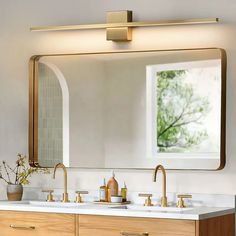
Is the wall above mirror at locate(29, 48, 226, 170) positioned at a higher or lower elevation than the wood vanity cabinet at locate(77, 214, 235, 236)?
higher

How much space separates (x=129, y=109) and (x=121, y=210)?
0.80 metres

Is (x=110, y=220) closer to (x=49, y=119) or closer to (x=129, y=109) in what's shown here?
(x=129, y=109)

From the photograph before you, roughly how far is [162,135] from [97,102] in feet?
1.60

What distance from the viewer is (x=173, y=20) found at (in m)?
4.40

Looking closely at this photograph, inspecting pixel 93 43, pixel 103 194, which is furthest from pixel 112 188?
pixel 93 43

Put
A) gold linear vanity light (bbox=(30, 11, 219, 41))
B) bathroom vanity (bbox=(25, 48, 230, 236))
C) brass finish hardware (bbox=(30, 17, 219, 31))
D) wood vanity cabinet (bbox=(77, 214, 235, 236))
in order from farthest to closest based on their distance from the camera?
gold linear vanity light (bbox=(30, 11, 219, 41))
brass finish hardware (bbox=(30, 17, 219, 31))
bathroom vanity (bbox=(25, 48, 230, 236))
wood vanity cabinet (bbox=(77, 214, 235, 236))

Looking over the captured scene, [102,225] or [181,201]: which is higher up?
[181,201]

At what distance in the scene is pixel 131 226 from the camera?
398 centimetres

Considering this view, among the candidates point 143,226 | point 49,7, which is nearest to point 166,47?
point 49,7

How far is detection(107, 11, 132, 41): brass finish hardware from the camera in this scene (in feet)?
14.8

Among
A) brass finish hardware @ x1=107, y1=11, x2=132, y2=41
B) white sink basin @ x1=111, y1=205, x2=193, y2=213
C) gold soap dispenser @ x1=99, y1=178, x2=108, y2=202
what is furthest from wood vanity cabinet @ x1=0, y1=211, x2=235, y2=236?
brass finish hardware @ x1=107, y1=11, x2=132, y2=41

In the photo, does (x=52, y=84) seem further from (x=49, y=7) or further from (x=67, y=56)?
(x=49, y=7)

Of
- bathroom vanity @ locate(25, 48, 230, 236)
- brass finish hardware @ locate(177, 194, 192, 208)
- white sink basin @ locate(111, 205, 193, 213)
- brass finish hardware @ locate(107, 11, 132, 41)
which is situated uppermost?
brass finish hardware @ locate(107, 11, 132, 41)

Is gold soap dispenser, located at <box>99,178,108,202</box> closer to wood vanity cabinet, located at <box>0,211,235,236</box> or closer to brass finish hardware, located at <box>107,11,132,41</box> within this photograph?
wood vanity cabinet, located at <box>0,211,235,236</box>
